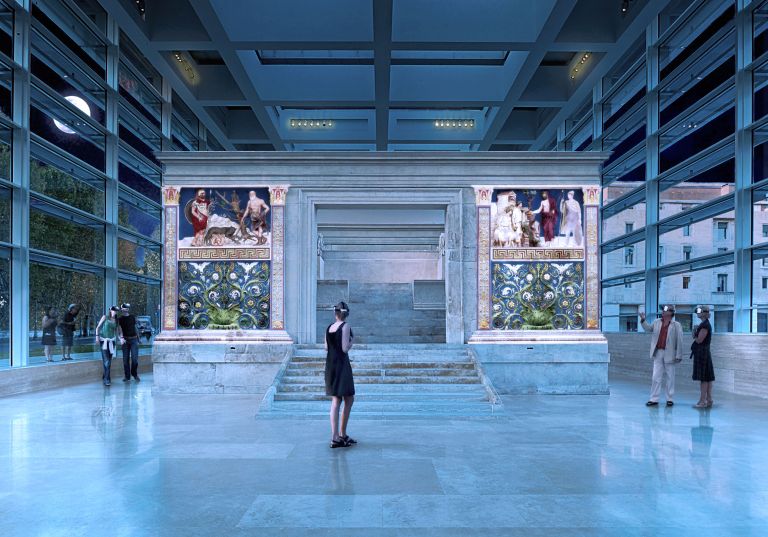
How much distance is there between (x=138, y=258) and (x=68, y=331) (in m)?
5.25

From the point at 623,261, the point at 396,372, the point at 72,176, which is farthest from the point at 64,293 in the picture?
the point at 623,261

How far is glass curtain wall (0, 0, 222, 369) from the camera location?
13234mm

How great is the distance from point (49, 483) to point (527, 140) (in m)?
25.2

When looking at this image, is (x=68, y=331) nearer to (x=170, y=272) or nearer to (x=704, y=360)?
(x=170, y=272)

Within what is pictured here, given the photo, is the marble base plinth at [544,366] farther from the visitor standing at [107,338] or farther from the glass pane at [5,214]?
the glass pane at [5,214]

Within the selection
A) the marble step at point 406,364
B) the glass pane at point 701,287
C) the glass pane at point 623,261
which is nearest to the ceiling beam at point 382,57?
the marble step at point 406,364

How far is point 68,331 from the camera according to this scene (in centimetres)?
1595

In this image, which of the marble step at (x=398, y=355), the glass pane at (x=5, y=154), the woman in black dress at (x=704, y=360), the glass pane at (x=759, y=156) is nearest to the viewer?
the woman in black dress at (x=704, y=360)

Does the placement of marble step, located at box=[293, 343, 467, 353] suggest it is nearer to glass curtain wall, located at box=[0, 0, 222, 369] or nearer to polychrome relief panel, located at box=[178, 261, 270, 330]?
polychrome relief panel, located at box=[178, 261, 270, 330]

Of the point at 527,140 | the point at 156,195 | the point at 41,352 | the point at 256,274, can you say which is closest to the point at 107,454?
the point at 256,274

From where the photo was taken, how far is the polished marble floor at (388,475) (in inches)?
193

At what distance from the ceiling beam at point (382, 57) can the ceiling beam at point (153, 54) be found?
684 cm

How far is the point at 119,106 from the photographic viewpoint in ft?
61.4

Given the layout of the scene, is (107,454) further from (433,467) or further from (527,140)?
(527,140)
